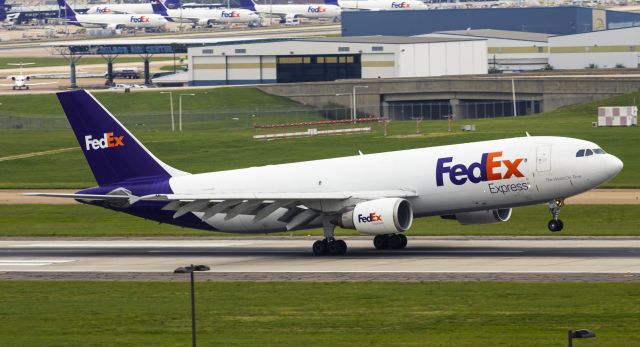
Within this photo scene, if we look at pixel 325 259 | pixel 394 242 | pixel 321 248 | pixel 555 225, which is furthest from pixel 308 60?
pixel 555 225

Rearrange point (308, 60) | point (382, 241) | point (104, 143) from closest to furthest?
point (382, 241) < point (104, 143) < point (308, 60)

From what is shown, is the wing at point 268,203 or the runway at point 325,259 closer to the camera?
the runway at point 325,259

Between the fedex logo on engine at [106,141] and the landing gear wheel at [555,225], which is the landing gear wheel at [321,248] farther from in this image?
the fedex logo on engine at [106,141]

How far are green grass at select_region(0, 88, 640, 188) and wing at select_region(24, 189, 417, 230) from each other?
33.3 meters

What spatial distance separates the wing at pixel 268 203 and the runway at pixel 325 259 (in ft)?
6.62

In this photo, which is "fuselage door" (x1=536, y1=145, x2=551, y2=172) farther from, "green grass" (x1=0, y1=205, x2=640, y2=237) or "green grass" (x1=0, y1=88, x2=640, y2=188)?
"green grass" (x1=0, y1=88, x2=640, y2=188)

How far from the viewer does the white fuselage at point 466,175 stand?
56.8 m

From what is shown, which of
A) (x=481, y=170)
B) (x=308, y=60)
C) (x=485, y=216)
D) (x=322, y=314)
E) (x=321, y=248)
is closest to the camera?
(x=322, y=314)

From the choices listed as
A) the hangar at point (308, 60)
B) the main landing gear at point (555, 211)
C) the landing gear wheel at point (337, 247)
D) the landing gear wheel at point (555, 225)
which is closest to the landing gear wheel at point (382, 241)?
the landing gear wheel at point (337, 247)

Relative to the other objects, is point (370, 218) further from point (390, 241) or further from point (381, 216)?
point (390, 241)

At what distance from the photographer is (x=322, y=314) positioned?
43281 mm

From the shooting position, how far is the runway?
2060 inches

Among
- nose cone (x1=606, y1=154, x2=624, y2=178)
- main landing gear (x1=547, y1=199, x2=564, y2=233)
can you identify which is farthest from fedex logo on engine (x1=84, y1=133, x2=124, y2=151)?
nose cone (x1=606, y1=154, x2=624, y2=178)

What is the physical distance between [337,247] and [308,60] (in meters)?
131
